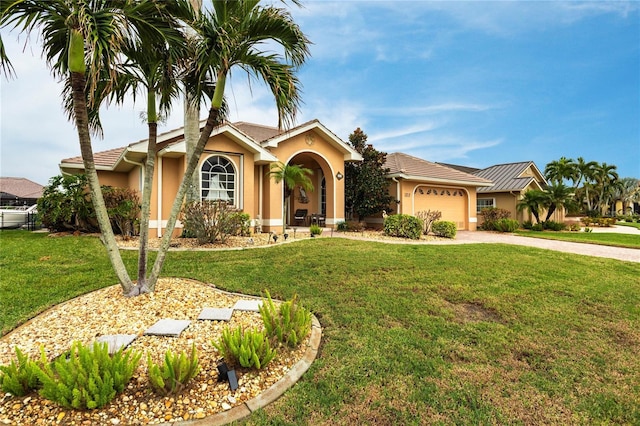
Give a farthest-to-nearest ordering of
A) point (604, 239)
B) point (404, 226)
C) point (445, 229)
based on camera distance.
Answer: point (604, 239) → point (445, 229) → point (404, 226)

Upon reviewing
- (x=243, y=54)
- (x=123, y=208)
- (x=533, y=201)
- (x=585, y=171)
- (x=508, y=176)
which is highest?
(x=585, y=171)

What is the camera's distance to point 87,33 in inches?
136

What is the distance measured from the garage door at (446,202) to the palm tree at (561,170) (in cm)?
2687

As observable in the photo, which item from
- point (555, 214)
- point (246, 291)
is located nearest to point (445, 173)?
point (555, 214)

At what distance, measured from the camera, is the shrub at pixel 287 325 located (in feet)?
11.6

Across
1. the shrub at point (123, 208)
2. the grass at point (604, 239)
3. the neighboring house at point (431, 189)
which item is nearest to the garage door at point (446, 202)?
the neighboring house at point (431, 189)

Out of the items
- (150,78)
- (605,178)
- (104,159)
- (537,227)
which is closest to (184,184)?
(150,78)

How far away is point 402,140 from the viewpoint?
29250mm

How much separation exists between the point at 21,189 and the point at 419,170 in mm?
36152

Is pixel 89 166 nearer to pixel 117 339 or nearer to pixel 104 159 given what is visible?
pixel 117 339

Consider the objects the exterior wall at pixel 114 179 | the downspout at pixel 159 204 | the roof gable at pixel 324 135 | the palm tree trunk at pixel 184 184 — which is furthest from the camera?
the exterior wall at pixel 114 179

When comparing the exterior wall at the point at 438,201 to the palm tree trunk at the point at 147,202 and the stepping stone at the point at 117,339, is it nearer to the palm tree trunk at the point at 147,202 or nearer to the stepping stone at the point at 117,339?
the palm tree trunk at the point at 147,202

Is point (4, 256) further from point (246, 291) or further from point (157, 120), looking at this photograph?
point (246, 291)

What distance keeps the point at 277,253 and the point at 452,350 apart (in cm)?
607
